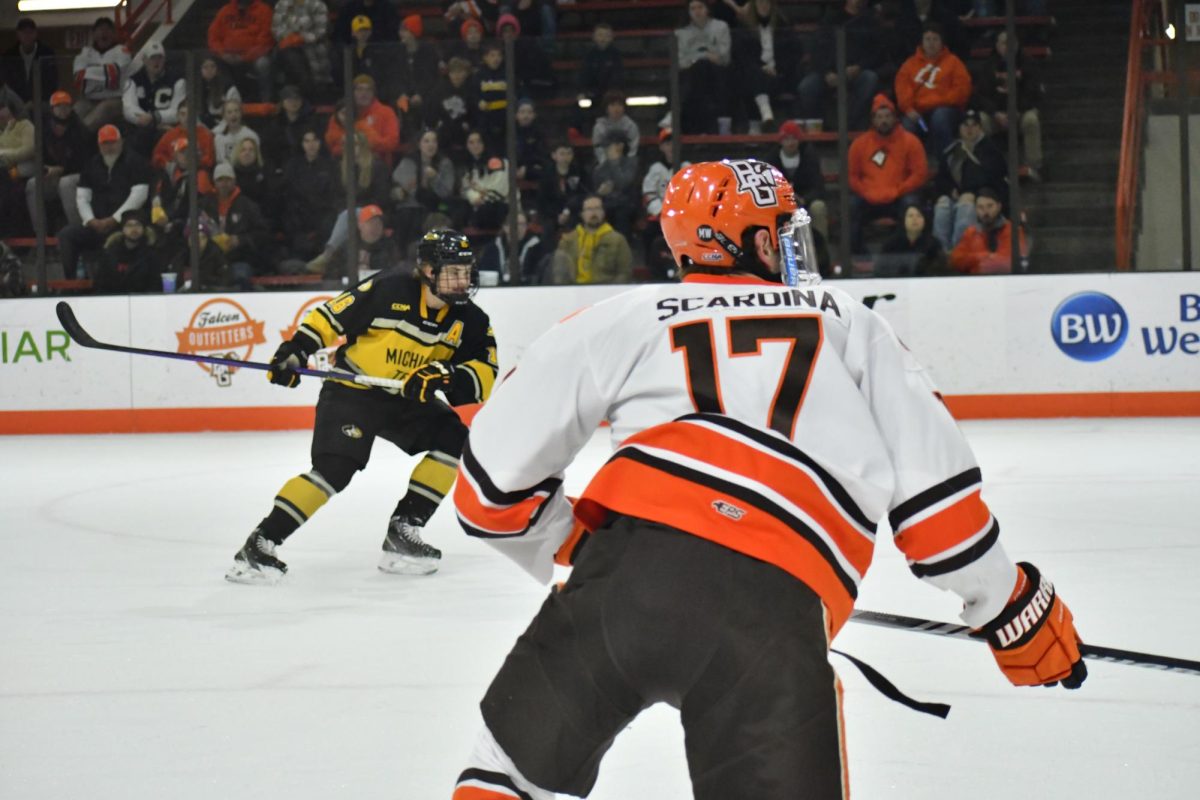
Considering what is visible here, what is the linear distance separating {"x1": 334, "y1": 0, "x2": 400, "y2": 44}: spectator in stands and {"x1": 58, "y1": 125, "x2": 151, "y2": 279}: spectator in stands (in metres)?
2.05

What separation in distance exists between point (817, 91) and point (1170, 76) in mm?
2172

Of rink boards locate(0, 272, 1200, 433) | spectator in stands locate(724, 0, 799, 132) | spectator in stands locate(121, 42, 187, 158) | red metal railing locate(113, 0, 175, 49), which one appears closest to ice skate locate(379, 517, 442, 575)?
rink boards locate(0, 272, 1200, 433)

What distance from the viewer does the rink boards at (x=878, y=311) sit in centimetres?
912

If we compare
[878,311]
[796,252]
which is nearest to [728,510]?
[796,252]

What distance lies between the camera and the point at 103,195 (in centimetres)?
979

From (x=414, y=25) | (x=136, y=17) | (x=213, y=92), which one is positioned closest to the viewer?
(x=213, y=92)

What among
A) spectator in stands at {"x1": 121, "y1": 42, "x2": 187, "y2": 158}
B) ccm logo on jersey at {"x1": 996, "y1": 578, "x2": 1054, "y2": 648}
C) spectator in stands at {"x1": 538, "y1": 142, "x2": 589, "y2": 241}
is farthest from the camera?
spectator in stands at {"x1": 121, "y1": 42, "x2": 187, "y2": 158}

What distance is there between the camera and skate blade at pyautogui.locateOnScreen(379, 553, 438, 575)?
4691 millimetres

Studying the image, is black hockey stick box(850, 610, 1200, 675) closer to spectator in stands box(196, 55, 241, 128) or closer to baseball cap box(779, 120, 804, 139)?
baseball cap box(779, 120, 804, 139)

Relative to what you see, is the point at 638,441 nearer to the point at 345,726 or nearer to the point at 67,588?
the point at 345,726

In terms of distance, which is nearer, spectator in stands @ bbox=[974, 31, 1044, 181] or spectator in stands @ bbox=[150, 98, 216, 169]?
spectator in stands @ bbox=[974, 31, 1044, 181]

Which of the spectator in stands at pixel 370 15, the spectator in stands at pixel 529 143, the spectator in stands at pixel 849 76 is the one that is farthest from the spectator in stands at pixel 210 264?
the spectator in stands at pixel 849 76

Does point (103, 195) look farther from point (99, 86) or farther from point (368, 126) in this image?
point (368, 126)

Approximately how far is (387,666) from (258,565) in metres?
1.26
